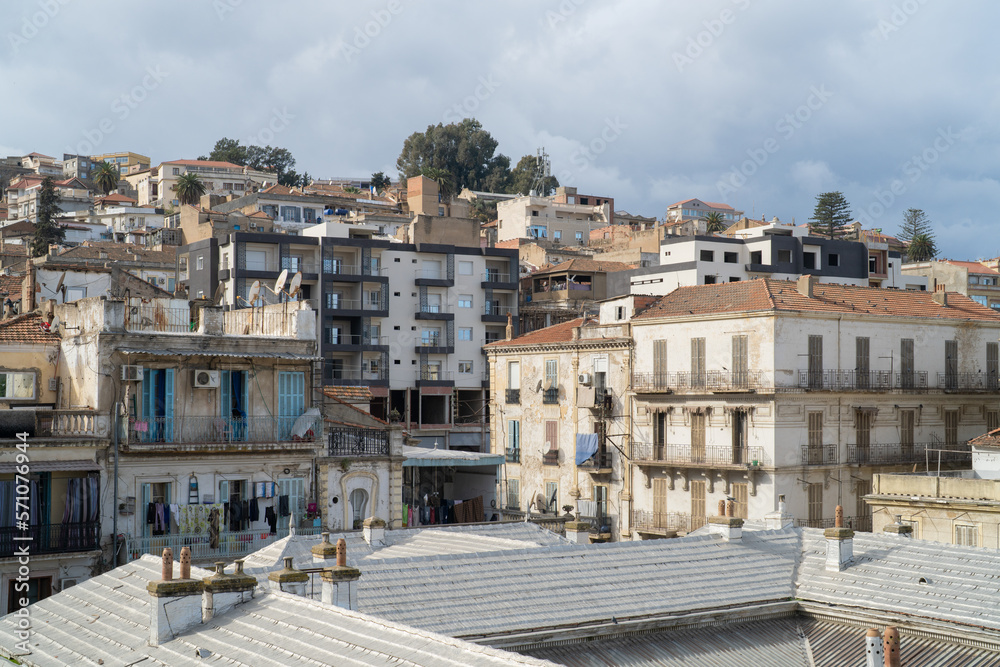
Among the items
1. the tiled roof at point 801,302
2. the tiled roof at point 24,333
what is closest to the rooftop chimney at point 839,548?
the tiled roof at point 24,333

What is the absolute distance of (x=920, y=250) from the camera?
128 metres

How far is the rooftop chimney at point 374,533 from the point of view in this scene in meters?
28.3

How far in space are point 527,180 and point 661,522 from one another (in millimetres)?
110877

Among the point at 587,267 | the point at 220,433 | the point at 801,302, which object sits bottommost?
the point at 220,433

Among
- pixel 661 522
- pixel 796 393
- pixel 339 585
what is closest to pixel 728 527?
pixel 339 585

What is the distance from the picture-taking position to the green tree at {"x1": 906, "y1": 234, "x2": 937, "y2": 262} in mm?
128125

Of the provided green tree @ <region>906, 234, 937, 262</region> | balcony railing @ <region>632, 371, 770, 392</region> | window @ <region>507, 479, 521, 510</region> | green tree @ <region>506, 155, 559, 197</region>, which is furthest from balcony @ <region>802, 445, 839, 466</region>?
green tree @ <region>506, 155, 559, 197</region>

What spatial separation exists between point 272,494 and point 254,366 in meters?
3.88

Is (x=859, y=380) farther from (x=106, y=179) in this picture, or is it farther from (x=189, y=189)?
(x=106, y=179)

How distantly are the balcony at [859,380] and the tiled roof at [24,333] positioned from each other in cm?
3146

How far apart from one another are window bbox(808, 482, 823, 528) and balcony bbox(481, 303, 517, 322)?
120 ft

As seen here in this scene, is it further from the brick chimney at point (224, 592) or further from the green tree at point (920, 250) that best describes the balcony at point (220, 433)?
the green tree at point (920, 250)

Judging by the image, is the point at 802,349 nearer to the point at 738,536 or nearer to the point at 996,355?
the point at 996,355

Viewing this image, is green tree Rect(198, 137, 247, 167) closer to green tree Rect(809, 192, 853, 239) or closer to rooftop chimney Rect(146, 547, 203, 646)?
green tree Rect(809, 192, 853, 239)
